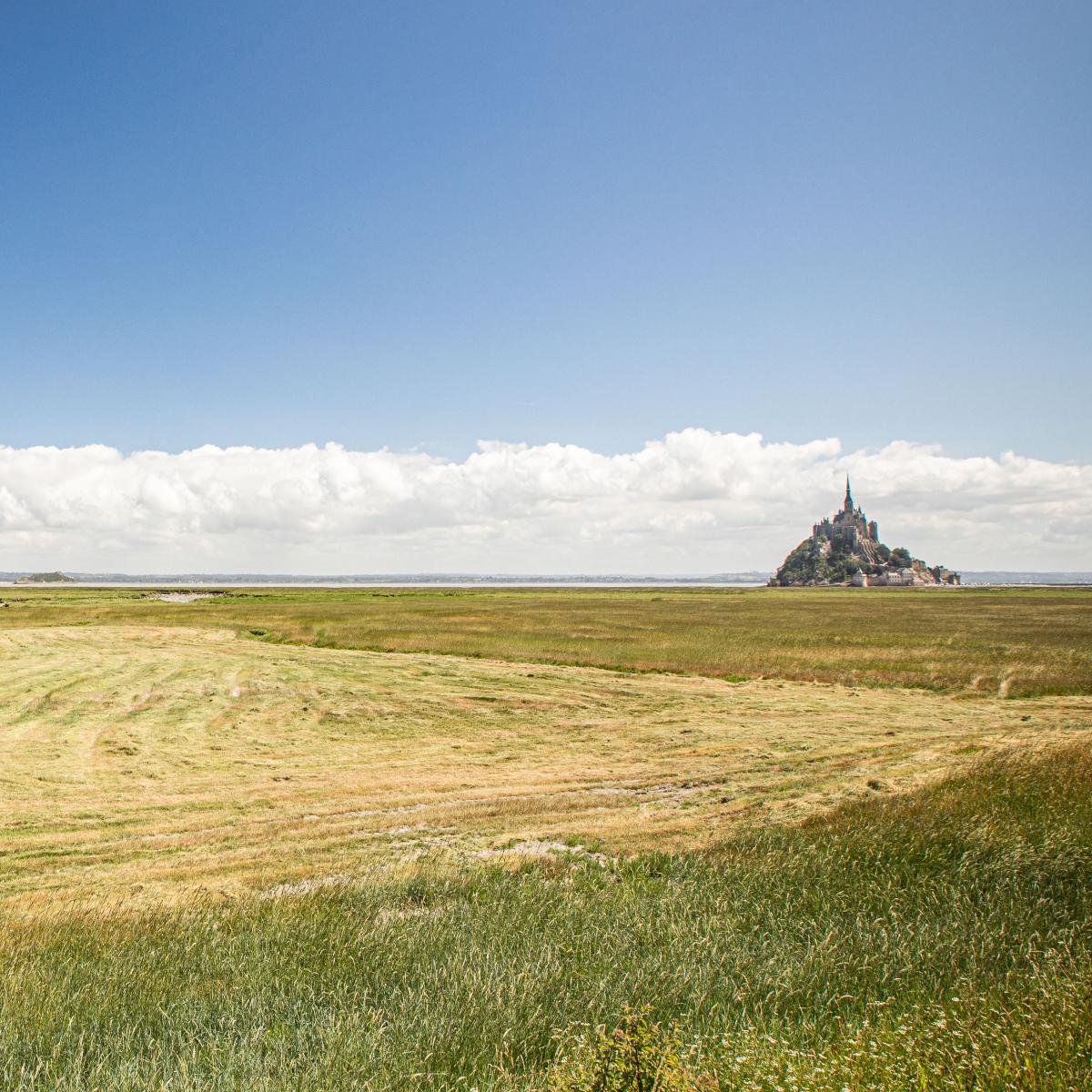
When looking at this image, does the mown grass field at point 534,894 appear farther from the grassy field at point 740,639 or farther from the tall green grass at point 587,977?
the grassy field at point 740,639

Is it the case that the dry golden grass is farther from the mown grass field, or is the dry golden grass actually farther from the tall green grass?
the tall green grass

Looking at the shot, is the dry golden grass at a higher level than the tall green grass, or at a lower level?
lower

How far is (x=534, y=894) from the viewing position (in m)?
8.09

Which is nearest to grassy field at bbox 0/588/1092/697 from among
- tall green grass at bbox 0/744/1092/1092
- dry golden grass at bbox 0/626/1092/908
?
dry golden grass at bbox 0/626/1092/908

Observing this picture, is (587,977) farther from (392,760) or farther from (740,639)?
(740,639)

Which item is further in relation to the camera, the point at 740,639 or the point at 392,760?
the point at 740,639

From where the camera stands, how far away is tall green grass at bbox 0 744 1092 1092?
4297 mm

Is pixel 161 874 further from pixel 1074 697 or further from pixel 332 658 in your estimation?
pixel 1074 697

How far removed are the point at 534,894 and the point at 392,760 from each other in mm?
11585

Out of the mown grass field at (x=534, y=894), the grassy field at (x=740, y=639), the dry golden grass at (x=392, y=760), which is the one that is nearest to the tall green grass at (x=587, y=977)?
the mown grass field at (x=534, y=894)

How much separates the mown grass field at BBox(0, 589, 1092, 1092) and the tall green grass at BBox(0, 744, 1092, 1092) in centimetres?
3

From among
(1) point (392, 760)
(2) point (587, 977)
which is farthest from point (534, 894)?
(1) point (392, 760)

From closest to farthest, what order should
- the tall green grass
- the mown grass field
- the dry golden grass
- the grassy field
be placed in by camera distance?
the tall green grass → the mown grass field → the dry golden grass → the grassy field

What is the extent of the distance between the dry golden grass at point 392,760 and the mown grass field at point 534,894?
13 centimetres
